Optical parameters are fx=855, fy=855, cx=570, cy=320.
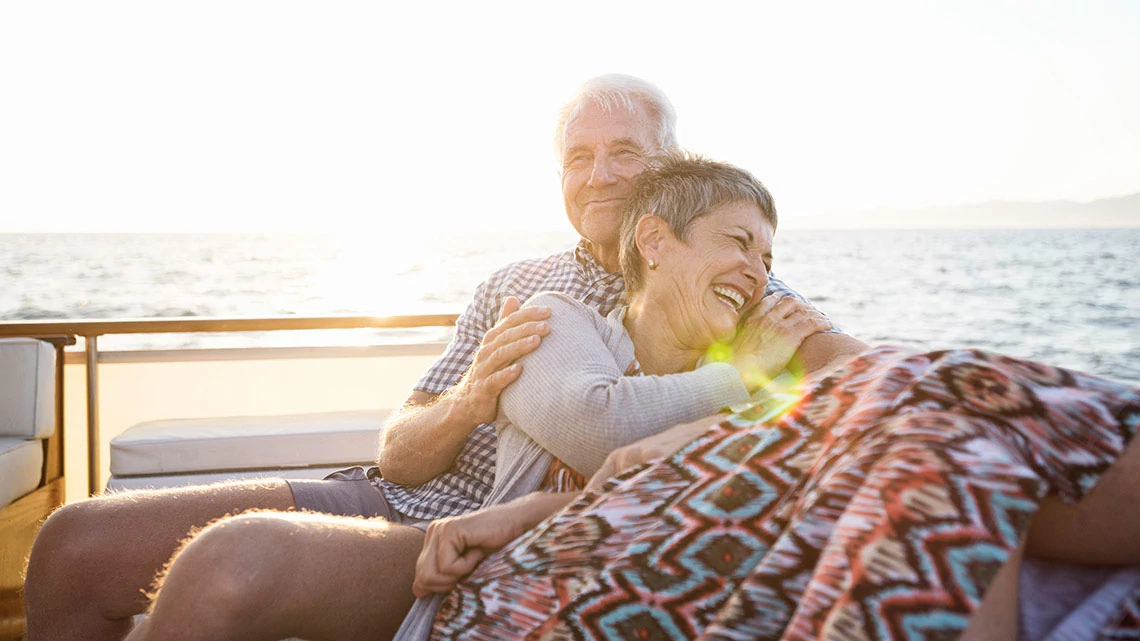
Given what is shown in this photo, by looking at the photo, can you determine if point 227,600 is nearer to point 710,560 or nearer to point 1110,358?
point 710,560

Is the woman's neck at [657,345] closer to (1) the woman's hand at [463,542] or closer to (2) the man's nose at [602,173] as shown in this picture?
(2) the man's nose at [602,173]

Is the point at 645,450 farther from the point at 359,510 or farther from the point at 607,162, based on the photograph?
the point at 607,162

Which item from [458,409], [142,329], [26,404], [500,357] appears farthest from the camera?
[142,329]

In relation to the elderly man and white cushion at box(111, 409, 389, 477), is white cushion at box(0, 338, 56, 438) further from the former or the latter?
the elderly man

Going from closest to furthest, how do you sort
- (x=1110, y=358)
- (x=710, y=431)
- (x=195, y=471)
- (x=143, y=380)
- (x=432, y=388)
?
(x=710, y=431)
(x=432, y=388)
(x=195, y=471)
(x=143, y=380)
(x=1110, y=358)

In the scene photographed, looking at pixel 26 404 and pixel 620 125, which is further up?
pixel 620 125

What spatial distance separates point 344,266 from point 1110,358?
1864 cm

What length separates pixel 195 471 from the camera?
2.91 metres

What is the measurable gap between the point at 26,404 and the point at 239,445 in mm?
729

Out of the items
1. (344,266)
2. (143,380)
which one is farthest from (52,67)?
(143,380)

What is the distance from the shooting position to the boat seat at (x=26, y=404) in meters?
2.81

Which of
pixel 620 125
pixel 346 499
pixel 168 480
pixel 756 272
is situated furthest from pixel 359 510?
pixel 168 480

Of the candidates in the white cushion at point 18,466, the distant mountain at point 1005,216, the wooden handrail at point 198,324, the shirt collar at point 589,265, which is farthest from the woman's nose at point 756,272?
the distant mountain at point 1005,216

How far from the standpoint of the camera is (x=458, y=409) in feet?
5.15
